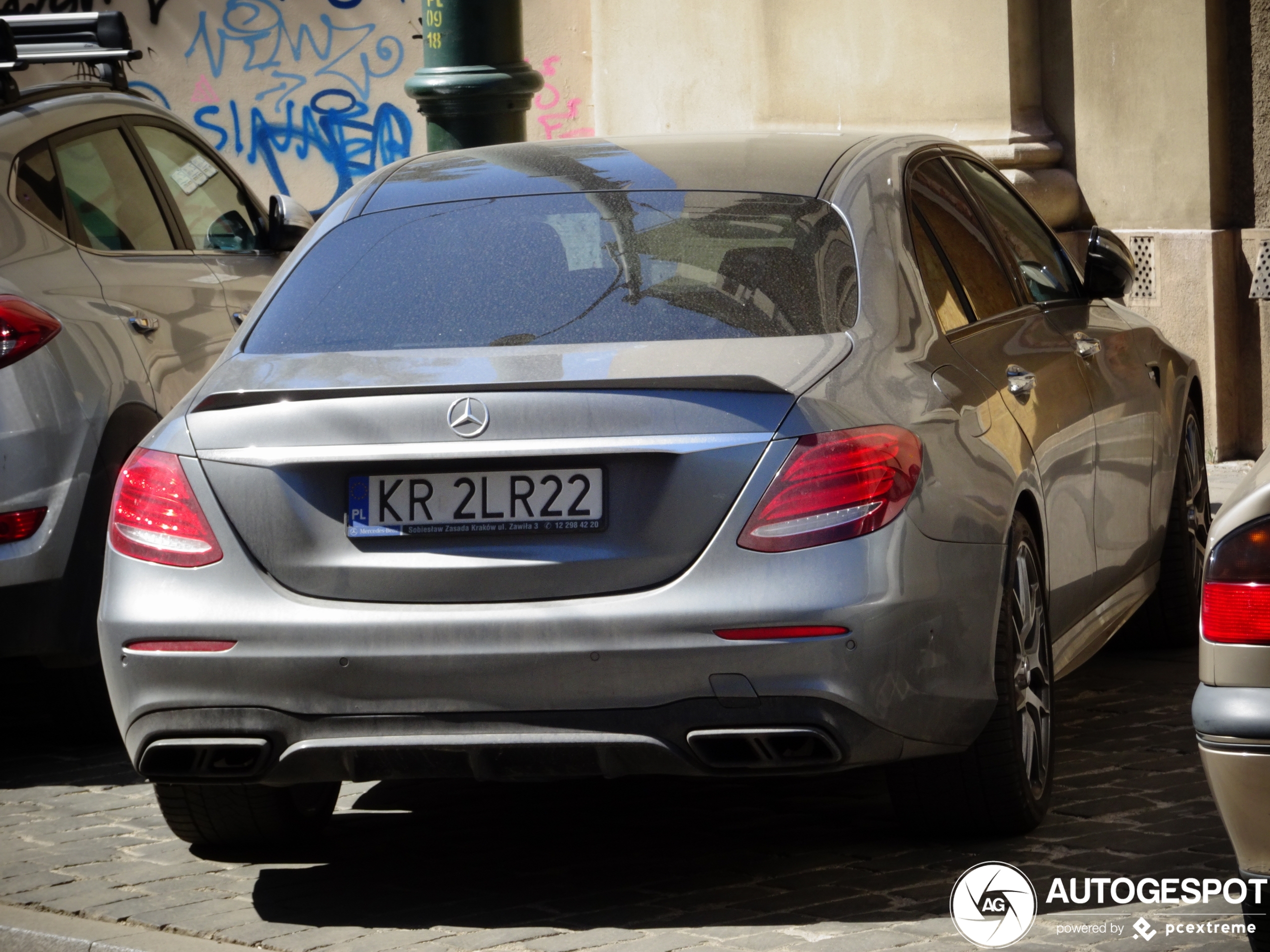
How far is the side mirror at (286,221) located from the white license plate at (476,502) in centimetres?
322

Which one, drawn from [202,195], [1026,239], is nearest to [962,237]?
[1026,239]

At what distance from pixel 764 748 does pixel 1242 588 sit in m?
1.07

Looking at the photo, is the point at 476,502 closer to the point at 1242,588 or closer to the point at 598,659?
the point at 598,659

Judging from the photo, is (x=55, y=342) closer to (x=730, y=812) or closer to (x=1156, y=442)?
(x=730, y=812)

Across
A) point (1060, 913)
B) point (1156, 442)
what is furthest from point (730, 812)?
point (1156, 442)

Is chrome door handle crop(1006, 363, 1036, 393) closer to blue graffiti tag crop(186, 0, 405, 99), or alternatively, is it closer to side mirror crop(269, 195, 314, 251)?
side mirror crop(269, 195, 314, 251)

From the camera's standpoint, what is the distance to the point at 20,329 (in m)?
5.82

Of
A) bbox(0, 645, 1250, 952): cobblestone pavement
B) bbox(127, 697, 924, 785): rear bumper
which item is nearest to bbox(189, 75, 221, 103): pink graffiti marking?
bbox(0, 645, 1250, 952): cobblestone pavement

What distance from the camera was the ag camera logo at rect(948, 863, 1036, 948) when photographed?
3.97 metres

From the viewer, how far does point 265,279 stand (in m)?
7.32

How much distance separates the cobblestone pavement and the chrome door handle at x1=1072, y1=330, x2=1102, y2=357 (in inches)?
41.4

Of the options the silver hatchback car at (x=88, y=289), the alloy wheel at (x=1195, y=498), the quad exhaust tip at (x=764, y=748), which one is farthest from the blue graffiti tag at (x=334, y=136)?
the quad exhaust tip at (x=764, y=748)

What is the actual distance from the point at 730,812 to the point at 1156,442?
1.93 m

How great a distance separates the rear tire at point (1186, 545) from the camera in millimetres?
6586
